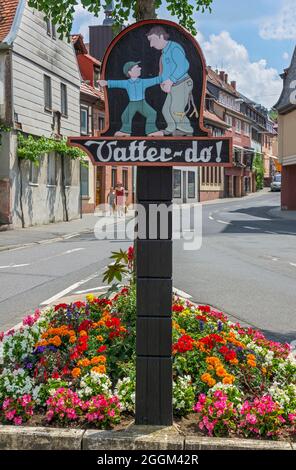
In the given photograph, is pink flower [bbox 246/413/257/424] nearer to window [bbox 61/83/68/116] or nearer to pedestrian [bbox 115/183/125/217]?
window [bbox 61/83/68/116]

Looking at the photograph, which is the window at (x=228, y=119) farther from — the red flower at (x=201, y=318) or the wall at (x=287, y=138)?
the red flower at (x=201, y=318)

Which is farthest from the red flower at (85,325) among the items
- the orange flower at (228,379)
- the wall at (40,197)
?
the wall at (40,197)

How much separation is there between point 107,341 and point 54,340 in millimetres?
425

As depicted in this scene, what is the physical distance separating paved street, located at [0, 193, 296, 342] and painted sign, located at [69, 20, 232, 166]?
389 cm

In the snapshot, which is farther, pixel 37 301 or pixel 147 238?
pixel 37 301

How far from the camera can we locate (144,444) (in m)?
3.77

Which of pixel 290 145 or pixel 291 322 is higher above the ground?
pixel 290 145

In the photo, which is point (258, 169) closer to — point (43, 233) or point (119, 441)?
point (43, 233)

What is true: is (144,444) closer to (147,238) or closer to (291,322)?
(147,238)

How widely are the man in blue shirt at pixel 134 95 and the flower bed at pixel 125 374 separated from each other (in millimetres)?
1712

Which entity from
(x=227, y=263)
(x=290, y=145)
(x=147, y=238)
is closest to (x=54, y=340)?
(x=147, y=238)

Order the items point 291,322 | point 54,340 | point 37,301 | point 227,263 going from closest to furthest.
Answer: point 54,340 < point 291,322 < point 37,301 < point 227,263

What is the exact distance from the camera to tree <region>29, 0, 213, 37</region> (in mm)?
5215

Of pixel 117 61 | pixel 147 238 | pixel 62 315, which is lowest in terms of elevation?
pixel 62 315
